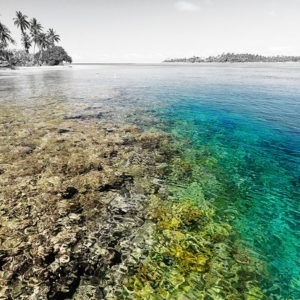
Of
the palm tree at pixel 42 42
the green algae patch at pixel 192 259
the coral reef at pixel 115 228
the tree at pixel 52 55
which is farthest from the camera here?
the tree at pixel 52 55

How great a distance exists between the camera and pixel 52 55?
5433 inches

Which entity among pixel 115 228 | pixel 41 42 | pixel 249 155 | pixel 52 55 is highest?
pixel 41 42

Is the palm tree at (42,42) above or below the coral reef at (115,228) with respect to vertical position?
above

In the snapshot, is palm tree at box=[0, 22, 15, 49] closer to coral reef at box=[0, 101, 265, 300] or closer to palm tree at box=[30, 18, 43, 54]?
palm tree at box=[30, 18, 43, 54]

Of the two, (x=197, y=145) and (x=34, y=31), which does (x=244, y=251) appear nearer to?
Answer: (x=197, y=145)

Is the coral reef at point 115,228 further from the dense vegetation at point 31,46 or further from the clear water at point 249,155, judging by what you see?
the dense vegetation at point 31,46

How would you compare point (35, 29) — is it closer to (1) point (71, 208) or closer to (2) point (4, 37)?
(2) point (4, 37)

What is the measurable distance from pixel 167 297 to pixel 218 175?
7360 mm

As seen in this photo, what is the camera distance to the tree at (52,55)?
135 metres

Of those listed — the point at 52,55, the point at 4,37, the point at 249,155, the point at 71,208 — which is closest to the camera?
the point at 71,208

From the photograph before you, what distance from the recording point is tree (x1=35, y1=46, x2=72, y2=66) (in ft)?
443

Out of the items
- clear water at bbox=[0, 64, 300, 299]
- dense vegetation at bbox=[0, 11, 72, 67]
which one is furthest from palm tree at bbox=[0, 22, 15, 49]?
clear water at bbox=[0, 64, 300, 299]

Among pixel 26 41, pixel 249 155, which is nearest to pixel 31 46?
pixel 26 41

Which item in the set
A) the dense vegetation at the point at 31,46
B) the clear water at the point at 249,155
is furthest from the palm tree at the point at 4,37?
the clear water at the point at 249,155
